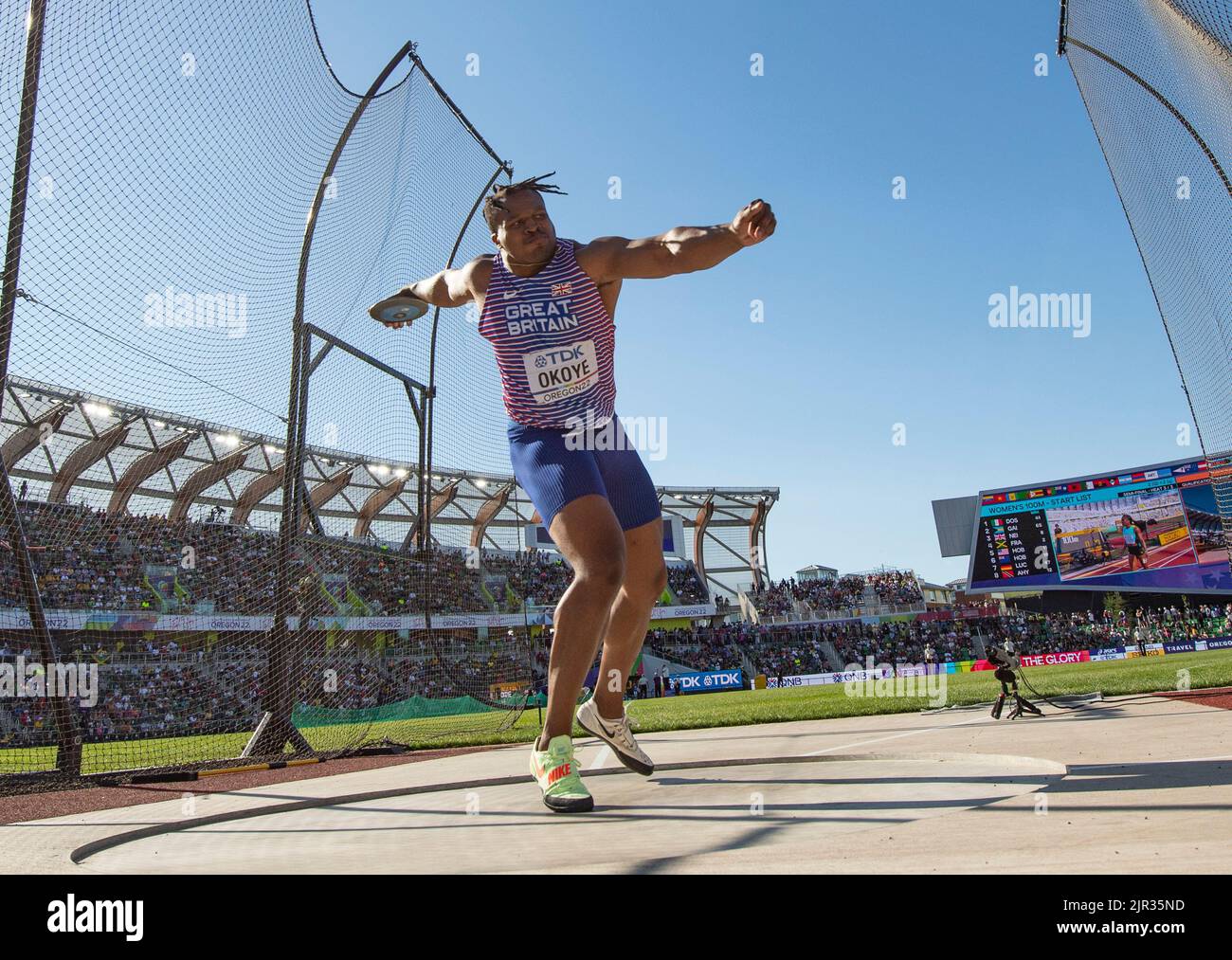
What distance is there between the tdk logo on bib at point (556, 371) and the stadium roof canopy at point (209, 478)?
7.06m

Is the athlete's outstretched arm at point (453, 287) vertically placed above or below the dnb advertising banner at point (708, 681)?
above

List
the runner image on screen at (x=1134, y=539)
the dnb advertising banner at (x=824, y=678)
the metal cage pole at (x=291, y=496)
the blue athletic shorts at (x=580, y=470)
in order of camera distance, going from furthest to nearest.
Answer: the runner image on screen at (x=1134, y=539) < the dnb advertising banner at (x=824, y=678) < the metal cage pole at (x=291, y=496) < the blue athletic shorts at (x=580, y=470)

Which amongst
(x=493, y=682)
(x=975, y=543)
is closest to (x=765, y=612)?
(x=975, y=543)

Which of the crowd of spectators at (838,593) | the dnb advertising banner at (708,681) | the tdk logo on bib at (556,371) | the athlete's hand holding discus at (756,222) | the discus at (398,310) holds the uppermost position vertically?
the discus at (398,310)

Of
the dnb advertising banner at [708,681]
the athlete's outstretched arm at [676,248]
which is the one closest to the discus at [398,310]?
the athlete's outstretched arm at [676,248]

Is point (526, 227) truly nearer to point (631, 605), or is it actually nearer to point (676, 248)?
point (676, 248)

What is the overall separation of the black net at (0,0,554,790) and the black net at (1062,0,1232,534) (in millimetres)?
7194

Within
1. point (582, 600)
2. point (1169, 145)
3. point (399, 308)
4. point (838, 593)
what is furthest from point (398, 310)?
point (838, 593)

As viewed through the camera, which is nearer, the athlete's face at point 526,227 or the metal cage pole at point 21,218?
the athlete's face at point 526,227

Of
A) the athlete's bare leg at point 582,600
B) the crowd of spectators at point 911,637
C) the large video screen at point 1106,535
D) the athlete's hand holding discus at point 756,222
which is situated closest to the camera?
the athlete's hand holding discus at point 756,222

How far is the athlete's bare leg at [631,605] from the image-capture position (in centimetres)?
349

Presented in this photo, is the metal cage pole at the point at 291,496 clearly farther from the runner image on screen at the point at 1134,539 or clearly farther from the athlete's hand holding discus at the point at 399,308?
the runner image on screen at the point at 1134,539

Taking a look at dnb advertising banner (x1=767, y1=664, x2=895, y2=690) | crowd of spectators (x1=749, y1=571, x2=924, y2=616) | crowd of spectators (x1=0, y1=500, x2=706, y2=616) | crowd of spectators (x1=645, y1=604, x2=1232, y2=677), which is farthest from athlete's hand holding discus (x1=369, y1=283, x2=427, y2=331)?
crowd of spectators (x1=749, y1=571, x2=924, y2=616)

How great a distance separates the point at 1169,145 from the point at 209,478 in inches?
1114
